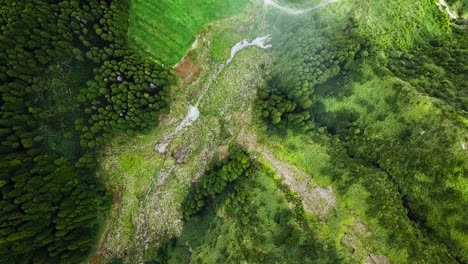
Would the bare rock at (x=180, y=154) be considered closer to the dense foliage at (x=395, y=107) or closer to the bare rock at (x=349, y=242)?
the dense foliage at (x=395, y=107)

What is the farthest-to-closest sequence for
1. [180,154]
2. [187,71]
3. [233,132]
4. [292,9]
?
1. [292,9]
2. [187,71]
3. [180,154]
4. [233,132]

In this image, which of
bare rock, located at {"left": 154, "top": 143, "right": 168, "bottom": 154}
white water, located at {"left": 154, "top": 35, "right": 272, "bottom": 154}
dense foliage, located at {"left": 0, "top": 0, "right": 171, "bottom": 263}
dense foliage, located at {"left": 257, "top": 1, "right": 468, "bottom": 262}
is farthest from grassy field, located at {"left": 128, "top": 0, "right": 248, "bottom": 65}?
bare rock, located at {"left": 154, "top": 143, "right": 168, "bottom": 154}

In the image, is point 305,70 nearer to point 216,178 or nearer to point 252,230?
point 216,178

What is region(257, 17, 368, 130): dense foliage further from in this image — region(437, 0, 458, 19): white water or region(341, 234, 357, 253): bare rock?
region(437, 0, 458, 19): white water

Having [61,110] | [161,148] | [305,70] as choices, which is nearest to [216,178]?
[161,148]

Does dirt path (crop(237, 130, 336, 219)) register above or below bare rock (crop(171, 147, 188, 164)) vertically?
above
